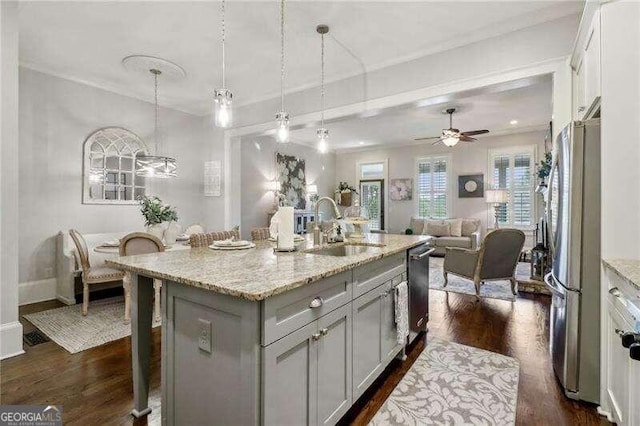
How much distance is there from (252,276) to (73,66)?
415 centimetres

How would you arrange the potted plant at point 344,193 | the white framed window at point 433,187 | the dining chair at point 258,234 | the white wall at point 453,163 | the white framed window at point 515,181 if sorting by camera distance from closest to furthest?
the dining chair at point 258,234 < the white framed window at point 515,181 < the white wall at point 453,163 < the white framed window at point 433,187 < the potted plant at point 344,193

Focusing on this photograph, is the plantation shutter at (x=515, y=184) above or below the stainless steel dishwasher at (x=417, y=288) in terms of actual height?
above

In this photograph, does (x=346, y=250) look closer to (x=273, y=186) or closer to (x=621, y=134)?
(x=621, y=134)

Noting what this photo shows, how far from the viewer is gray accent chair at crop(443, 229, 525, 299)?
401 cm

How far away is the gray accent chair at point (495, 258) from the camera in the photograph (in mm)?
4008

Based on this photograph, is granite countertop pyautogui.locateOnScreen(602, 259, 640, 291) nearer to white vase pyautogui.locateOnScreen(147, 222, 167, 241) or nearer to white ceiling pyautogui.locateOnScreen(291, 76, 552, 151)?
white ceiling pyautogui.locateOnScreen(291, 76, 552, 151)

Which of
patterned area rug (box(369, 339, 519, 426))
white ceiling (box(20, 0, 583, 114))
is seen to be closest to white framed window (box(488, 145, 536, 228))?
white ceiling (box(20, 0, 583, 114))

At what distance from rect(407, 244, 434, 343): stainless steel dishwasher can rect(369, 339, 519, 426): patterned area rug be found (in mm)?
232

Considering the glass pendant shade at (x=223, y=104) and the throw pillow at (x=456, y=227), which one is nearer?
the glass pendant shade at (x=223, y=104)

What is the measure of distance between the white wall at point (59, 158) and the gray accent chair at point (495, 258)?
4.73 m

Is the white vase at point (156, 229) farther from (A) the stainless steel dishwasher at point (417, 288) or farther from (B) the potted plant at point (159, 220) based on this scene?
(A) the stainless steel dishwasher at point (417, 288)

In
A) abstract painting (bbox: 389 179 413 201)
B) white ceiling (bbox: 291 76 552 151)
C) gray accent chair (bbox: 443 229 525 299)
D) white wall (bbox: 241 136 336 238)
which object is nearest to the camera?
gray accent chair (bbox: 443 229 525 299)

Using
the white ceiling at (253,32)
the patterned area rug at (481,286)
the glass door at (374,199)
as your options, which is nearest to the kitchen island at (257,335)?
the white ceiling at (253,32)

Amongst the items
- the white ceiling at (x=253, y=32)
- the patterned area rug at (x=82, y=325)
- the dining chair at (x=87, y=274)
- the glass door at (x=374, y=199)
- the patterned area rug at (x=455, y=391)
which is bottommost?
the patterned area rug at (x=455, y=391)
